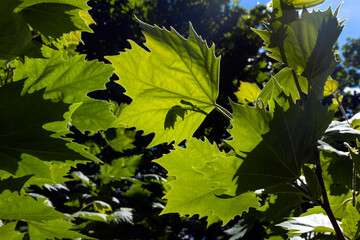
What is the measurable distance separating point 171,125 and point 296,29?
0.37m

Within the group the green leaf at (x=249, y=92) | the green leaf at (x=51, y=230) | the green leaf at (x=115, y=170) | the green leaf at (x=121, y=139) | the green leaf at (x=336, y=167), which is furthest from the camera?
the green leaf at (x=115, y=170)

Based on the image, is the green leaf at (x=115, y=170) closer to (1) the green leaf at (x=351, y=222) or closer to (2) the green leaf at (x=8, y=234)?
(2) the green leaf at (x=8, y=234)

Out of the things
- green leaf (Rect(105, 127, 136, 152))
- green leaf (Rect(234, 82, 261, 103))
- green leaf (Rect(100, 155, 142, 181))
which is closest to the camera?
green leaf (Rect(234, 82, 261, 103))

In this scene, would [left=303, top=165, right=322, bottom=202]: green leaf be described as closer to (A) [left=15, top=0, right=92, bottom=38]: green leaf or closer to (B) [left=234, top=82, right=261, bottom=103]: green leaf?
(A) [left=15, top=0, right=92, bottom=38]: green leaf

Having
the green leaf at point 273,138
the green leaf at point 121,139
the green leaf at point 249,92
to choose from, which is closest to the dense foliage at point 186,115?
the green leaf at point 273,138

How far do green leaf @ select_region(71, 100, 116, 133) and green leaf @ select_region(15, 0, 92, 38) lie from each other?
0.22 meters

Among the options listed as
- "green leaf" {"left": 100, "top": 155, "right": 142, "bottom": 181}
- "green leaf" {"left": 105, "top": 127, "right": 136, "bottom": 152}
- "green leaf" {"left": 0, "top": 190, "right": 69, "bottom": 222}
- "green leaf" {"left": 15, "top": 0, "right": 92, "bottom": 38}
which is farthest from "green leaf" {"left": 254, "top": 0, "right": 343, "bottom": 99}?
"green leaf" {"left": 100, "top": 155, "right": 142, "bottom": 181}

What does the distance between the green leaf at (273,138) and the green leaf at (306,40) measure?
79 mm

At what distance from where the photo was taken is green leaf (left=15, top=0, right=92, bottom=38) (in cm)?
82

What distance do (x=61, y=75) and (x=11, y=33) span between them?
0.23 m

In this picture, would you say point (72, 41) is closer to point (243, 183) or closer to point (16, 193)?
point (16, 193)

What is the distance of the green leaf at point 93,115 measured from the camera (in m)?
0.96

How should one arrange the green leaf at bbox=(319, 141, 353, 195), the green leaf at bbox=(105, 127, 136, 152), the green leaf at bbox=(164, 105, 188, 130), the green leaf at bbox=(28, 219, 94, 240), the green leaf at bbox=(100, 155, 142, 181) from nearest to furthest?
1. the green leaf at bbox=(164, 105, 188, 130)
2. the green leaf at bbox=(28, 219, 94, 240)
3. the green leaf at bbox=(319, 141, 353, 195)
4. the green leaf at bbox=(105, 127, 136, 152)
5. the green leaf at bbox=(100, 155, 142, 181)

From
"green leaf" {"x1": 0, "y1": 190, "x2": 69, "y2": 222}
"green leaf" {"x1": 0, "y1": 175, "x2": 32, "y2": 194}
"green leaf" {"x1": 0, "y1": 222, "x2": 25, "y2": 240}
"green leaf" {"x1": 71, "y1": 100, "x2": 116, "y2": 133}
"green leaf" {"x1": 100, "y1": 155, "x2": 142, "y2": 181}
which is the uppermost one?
"green leaf" {"x1": 71, "y1": 100, "x2": 116, "y2": 133}
